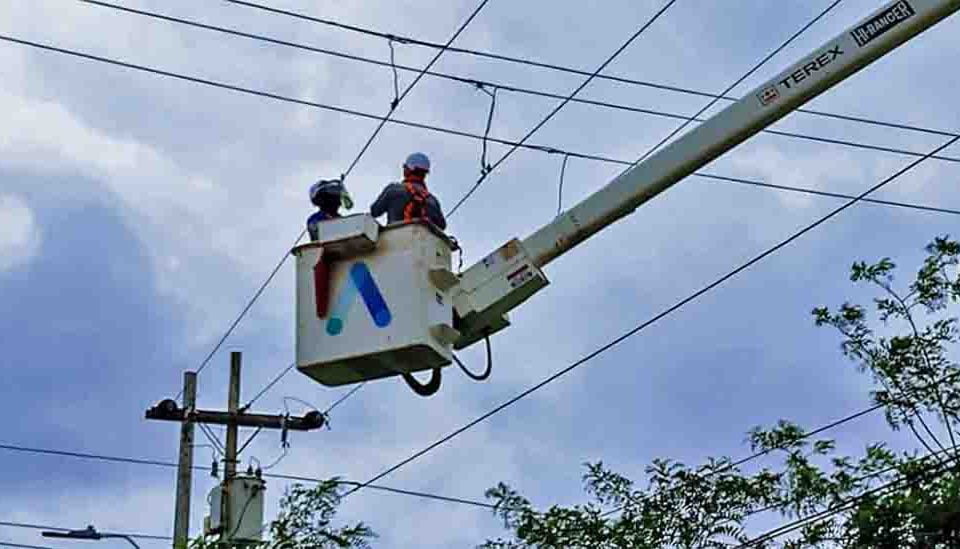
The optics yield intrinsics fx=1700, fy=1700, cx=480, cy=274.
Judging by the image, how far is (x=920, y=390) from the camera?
1408 cm

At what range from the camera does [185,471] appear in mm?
18812

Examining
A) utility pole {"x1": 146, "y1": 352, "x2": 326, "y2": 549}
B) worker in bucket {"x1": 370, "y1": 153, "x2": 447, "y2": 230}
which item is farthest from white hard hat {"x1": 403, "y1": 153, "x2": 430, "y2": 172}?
utility pole {"x1": 146, "y1": 352, "x2": 326, "y2": 549}

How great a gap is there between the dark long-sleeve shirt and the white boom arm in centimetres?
37

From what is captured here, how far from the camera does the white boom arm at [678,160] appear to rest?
7.78m

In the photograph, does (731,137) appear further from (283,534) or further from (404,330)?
(283,534)

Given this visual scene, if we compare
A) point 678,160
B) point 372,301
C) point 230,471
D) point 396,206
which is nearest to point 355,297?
point 372,301

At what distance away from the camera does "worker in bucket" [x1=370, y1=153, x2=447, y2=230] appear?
8.77m

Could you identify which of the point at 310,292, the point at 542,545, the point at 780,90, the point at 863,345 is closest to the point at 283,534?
the point at 542,545

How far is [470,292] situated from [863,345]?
268 inches

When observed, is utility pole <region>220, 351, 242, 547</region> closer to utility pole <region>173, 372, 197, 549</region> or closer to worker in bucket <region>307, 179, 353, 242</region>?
utility pole <region>173, 372, 197, 549</region>

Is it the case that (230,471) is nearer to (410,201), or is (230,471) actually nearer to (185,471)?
(185,471)

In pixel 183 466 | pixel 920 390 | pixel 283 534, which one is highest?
pixel 183 466

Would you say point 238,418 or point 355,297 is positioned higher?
point 238,418

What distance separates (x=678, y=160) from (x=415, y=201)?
1.45 m
